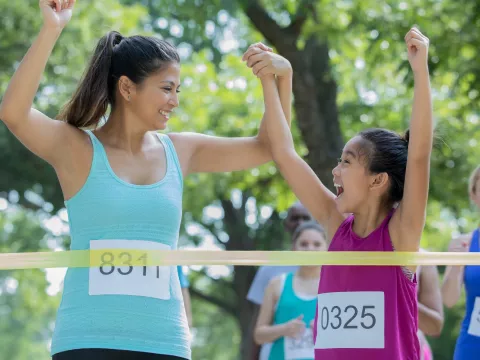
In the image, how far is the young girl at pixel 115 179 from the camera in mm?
3451

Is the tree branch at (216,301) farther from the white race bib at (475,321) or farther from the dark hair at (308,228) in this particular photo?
the white race bib at (475,321)

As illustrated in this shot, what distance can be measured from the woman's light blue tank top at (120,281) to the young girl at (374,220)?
0.57 metres

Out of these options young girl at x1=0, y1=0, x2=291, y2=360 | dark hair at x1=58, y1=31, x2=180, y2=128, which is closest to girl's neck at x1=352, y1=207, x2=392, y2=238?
young girl at x1=0, y1=0, x2=291, y2=360

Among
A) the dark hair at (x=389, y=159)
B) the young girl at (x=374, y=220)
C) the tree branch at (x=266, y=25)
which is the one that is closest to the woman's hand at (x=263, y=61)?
the young girl at (x=374, y=220)

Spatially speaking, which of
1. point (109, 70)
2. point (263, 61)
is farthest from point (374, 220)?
point (109, 70)

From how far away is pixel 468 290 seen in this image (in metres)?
5.21

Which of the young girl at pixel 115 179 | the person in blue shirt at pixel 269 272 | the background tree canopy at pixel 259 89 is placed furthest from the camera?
the background tree canopy at pixel 259 89

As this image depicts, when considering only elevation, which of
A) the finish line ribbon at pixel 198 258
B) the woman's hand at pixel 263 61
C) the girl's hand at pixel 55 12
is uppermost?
the woman's hand at pixel 263 61

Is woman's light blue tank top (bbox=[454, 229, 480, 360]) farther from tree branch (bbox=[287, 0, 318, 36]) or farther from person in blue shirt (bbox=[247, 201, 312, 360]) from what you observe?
tree branch (bbox=[287, 0, 318, 36])

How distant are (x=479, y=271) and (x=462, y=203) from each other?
7.54 metres

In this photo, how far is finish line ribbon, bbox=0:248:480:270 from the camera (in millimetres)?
3488

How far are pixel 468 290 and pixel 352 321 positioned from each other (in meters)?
1.74

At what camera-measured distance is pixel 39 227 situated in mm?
19859

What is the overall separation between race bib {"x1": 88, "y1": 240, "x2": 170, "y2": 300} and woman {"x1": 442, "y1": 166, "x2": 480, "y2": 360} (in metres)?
2.05
